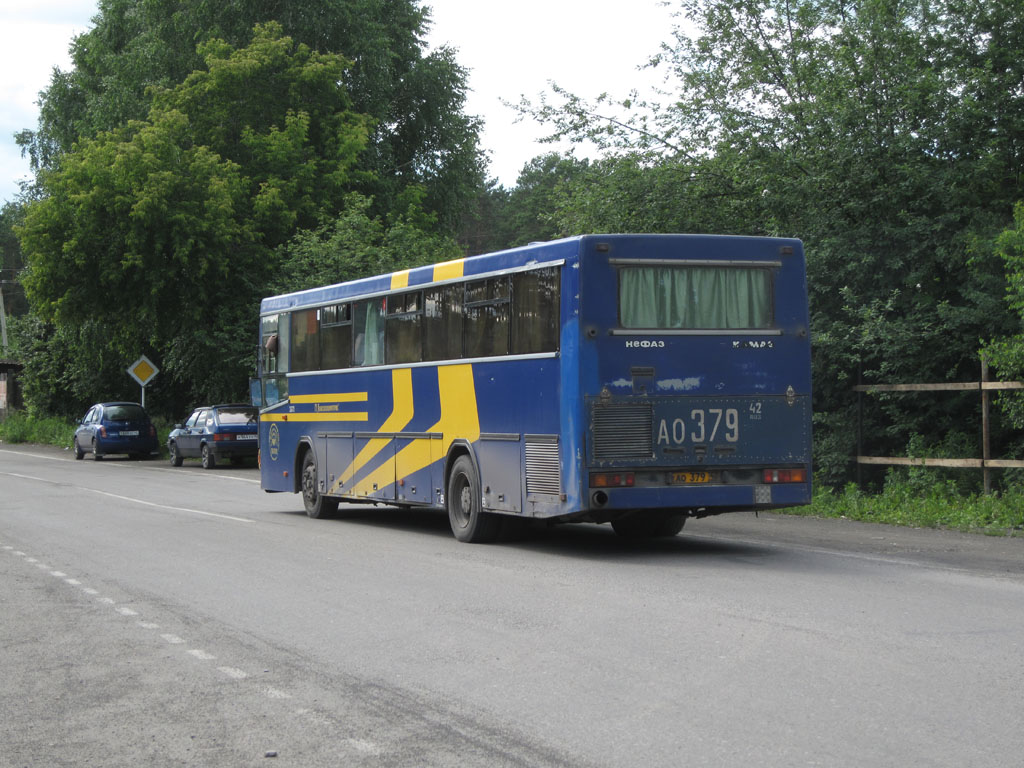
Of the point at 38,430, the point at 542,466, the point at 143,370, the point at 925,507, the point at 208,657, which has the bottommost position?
the point at 208,657

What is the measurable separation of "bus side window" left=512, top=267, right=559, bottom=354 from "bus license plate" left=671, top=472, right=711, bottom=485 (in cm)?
169

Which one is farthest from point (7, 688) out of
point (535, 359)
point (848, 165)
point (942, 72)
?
point (942, 72)

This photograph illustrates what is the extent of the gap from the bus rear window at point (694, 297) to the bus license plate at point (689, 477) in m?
1.40

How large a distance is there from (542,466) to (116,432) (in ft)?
98.4

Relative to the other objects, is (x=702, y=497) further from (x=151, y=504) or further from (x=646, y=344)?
(x=151, y=504)

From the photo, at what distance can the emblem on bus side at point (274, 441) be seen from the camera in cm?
2027

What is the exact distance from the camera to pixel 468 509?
14891mm

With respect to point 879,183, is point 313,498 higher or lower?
lower

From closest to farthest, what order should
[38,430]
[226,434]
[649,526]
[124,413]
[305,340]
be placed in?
[649,526]
[305,340]
[226,434]
[124,413]
[38,430]

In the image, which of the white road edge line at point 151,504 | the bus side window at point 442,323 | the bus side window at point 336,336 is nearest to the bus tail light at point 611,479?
the bus side window at point 442,323

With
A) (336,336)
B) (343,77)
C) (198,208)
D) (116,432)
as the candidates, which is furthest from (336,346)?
(343,77)

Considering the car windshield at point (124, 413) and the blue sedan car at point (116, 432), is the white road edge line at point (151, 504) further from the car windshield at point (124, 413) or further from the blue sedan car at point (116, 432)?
the car windshield at point (124, 413)

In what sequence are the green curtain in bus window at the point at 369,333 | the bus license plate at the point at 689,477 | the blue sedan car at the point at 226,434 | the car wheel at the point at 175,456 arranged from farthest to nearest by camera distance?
1. the car wheel at the point at 175,456
2. the blue sedan car at the point at 226,434
3. the green curtain in bus window at the point at 369,333
4. the bus license plate at the point at 689,477

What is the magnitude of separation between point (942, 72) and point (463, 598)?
1352 cm
